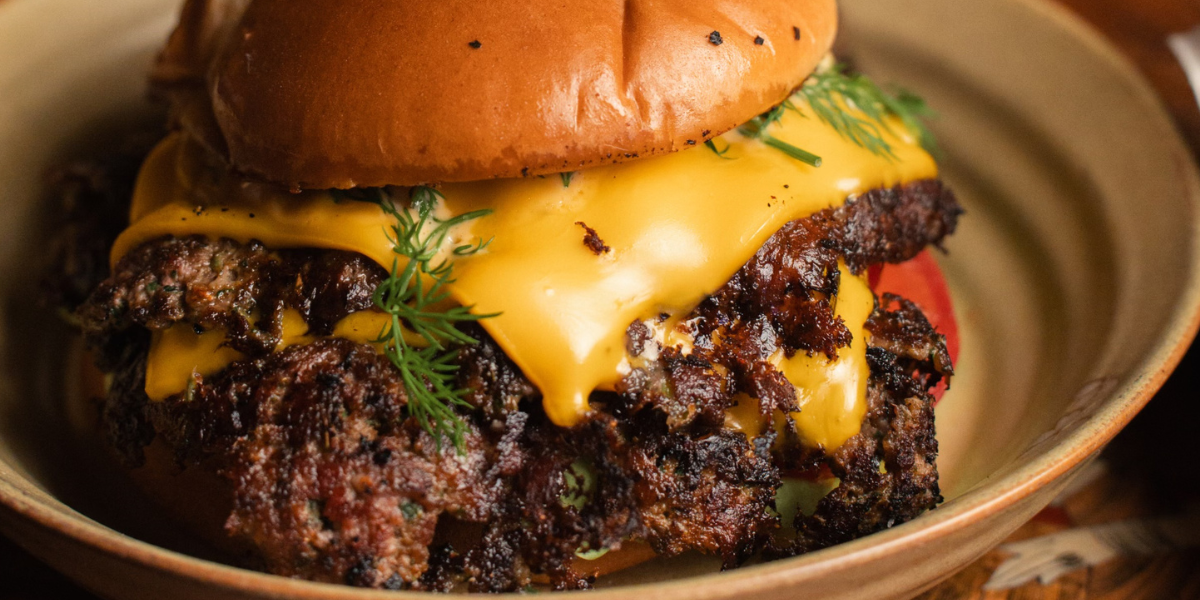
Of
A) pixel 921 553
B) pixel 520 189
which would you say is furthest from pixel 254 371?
pixel 921 553

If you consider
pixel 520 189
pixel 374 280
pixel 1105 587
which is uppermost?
pixel 520 189

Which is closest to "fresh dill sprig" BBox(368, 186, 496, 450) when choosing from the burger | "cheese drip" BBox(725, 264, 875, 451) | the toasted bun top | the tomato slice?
the burger

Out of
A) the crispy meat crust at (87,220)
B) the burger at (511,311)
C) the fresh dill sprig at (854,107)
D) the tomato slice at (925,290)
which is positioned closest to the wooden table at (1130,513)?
the burger at (511,311)

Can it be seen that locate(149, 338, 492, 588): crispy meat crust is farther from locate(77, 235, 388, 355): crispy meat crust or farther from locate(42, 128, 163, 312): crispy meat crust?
locate(42, 128, 163, 312): crispy meat crust

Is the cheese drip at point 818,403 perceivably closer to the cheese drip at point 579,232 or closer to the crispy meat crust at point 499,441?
the crispy meat crust at point 499,441

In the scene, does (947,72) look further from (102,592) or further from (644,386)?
(102,592)

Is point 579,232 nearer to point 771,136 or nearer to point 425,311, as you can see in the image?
point 425,311
